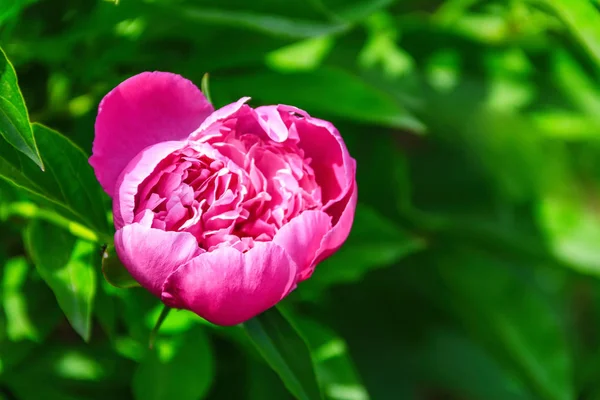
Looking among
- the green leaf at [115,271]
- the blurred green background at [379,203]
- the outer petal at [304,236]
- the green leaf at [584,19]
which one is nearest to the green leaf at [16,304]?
the blurred green background at [379,203]

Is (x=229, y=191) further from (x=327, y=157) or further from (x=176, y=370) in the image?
(x=176, y=370)

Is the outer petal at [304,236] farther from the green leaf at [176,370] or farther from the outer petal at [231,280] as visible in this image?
the green leaf at [176,370]

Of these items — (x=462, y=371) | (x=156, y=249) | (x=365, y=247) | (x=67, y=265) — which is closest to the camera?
(x=156, y=249)

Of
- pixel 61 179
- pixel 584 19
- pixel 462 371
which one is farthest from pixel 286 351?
pixel 462 371

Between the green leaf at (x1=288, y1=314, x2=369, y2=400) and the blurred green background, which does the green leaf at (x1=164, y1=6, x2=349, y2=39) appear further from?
the green leaf at (x1=288, y1=314, x2=369, y2=400)

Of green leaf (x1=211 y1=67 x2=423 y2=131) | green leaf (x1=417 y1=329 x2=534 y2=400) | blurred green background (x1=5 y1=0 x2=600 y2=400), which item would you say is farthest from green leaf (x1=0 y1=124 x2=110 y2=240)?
green leaf (x1=417 y1=329 x2=534 y2=400)

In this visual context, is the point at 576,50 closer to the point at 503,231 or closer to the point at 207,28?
the point at 503,231
